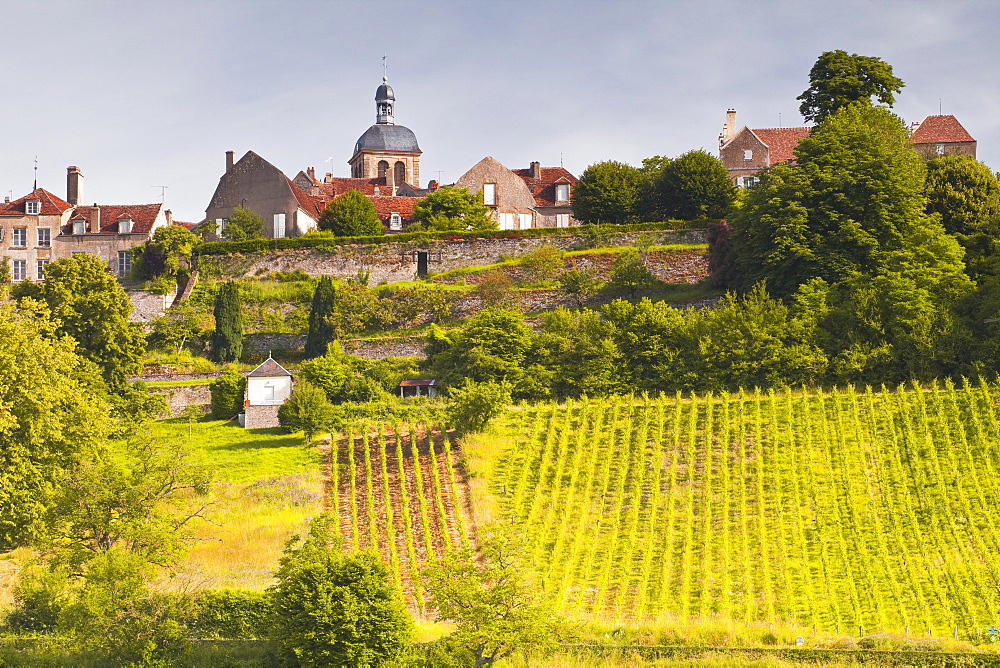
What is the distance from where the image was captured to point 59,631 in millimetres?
29219

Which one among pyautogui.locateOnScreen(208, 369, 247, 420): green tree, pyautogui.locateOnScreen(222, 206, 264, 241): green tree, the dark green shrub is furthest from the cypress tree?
the dark green shrub

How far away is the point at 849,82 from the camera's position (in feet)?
188

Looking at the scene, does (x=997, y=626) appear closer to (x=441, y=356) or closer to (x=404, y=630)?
(x=404, y=630)

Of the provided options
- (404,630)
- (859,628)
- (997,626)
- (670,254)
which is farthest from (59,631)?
(670,254)

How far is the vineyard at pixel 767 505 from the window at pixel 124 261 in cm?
2701

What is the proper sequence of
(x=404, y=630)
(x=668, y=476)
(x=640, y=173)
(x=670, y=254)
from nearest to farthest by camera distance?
(x=404, y=630) → (x=668, y=476) → (x=670, y=254) → (x=640, y=173)

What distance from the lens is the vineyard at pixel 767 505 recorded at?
29.7 meters

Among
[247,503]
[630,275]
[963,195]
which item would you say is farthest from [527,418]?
[963,195]

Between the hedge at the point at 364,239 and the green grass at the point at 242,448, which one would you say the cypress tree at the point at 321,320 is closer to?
the green grass at the point at 242,448

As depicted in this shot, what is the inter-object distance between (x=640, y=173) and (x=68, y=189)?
2766 cm

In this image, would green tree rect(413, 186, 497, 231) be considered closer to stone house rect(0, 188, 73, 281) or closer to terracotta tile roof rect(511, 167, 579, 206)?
terracotta tile roof rect(511, 167, 579, 206)

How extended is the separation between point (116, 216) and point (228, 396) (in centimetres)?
2074

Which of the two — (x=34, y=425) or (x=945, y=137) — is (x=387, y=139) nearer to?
(x=945, y=137)

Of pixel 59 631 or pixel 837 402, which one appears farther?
pixel 837 402
